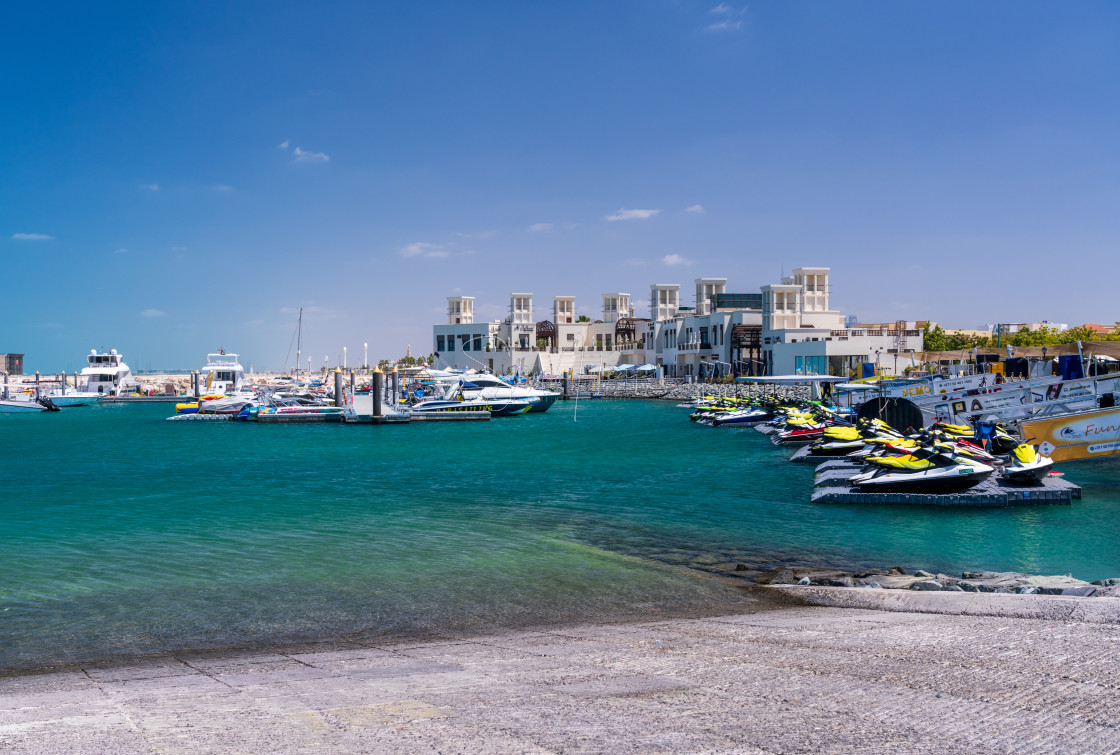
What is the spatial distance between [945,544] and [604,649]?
11.5 meters

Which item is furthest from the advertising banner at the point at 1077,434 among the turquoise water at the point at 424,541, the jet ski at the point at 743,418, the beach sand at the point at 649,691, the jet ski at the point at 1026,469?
the jet ski at the point at 743,418

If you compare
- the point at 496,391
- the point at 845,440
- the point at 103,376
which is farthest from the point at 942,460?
the point at 103,376

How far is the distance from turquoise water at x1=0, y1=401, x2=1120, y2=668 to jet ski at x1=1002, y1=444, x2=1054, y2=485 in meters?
1.23

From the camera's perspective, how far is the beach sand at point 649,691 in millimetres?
5832

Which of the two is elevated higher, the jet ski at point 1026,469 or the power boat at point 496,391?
the power boat at point 496,391

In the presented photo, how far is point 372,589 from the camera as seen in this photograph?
1420 cm

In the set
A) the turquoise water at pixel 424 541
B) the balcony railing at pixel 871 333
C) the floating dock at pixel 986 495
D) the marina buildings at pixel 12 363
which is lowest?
the turquoise water at pixel 424 541

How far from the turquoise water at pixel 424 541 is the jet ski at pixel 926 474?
107cm

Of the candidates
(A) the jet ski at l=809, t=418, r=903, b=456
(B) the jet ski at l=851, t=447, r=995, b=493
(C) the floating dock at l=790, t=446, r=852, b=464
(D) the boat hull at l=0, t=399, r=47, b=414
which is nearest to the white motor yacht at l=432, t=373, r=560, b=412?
(C) the floating dock at l=790, t=446, r=852, b=464

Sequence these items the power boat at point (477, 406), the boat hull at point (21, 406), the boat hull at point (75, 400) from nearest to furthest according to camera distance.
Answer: the power boat at point (477, 406)
the boat hull at point (21, 406)
the boat hull at point (75, 400)

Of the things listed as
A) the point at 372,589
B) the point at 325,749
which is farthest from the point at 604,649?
the point at 372,589

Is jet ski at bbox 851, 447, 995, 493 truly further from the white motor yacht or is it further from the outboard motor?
the outboard motor

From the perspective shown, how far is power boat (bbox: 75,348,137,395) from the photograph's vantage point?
109m

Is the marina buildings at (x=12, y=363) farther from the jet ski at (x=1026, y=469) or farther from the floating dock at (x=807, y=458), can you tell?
the jet ski at (x=1026, y=469)
